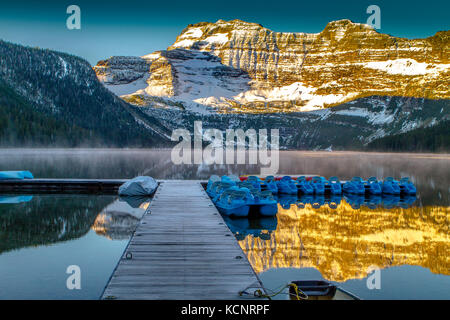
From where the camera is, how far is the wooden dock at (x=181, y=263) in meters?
7.92

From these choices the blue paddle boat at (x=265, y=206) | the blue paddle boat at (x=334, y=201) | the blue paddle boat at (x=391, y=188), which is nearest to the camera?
the blue paddle boat at (x=265, y=206)

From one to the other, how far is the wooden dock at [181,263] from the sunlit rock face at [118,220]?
1835mm

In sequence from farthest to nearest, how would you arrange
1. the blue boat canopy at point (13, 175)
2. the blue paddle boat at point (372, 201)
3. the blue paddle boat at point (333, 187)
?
the blue paddle boat at point (333, 187)
the blue boat canopy at point (13, 175)
the blue paddle boat at point (372, 201)

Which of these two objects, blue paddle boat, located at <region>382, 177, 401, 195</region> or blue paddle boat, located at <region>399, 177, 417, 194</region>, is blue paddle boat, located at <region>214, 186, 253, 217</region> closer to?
blue paddle boat, located at <region>382, 177, 401, 195</region>

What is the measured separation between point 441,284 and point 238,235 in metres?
7.74

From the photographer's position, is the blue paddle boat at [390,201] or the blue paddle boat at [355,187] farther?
the blue paddle boat at [355,187]

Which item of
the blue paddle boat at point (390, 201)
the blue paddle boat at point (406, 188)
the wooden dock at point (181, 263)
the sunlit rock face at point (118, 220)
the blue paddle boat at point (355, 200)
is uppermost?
the wooden dock at point (181, 263)

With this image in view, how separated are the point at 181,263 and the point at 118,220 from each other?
10.9 m

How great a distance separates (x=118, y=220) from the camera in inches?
785

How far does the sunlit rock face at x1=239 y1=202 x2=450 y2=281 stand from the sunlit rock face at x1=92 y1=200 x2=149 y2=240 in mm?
4907

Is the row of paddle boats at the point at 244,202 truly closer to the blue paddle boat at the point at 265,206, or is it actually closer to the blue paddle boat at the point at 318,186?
the blue paddle boat at the point at 265,206

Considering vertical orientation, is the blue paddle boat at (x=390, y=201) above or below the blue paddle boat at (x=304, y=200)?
below

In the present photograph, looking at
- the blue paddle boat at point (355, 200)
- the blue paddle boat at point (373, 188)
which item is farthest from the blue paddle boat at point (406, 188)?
the blue paddle boat at point (355, 200)
